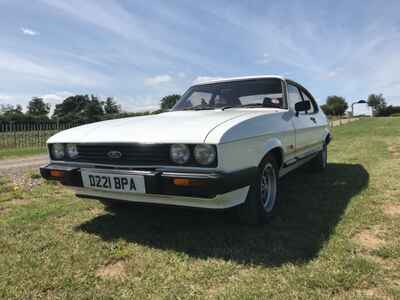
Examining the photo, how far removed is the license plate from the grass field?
1.53 feet

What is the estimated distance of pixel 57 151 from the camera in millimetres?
3000

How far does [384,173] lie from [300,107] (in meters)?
2.18

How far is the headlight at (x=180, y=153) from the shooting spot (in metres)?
2.30

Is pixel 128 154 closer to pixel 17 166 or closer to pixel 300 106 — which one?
pixel 300 106

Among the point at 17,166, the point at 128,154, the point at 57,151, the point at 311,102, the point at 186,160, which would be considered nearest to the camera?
the point at 186,160

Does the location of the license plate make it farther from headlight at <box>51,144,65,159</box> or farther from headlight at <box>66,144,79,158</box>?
headlight at <box>51,144,65,159</box>

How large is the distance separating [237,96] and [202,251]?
2.00m

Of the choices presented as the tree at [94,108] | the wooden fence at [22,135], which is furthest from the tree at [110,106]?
the wooden fence at [22,135]

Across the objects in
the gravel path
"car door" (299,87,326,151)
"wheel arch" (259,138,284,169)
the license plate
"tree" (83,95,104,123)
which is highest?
"tree" (83,95,104,123)

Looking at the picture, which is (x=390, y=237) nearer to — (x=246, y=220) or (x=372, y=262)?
(x=372, y=262)

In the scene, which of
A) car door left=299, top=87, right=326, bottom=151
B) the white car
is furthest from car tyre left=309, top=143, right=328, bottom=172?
the white car

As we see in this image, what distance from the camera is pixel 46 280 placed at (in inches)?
80.6

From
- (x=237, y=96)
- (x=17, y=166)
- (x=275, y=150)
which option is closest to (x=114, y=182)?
(x=275, y=150)

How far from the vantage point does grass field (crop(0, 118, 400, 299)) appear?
1.92m
